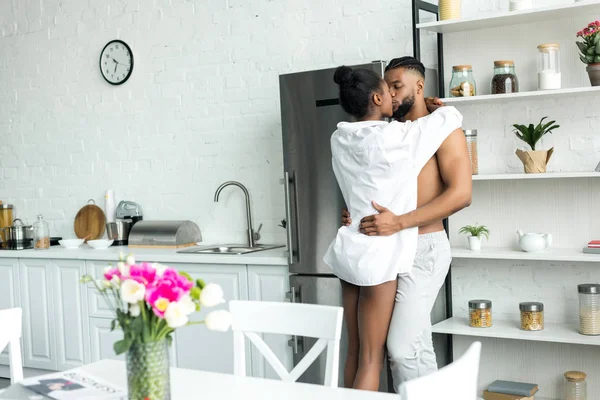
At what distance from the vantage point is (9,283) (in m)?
5.00

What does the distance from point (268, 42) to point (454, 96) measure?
1336 millimetres

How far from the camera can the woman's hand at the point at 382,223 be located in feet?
9.21

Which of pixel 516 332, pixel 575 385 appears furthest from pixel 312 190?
pixel 575 385

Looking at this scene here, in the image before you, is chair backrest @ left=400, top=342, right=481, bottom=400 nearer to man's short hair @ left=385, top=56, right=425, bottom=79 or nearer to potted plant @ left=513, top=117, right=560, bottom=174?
man's short hair @ left=385, top=56, right=425, bottom=79

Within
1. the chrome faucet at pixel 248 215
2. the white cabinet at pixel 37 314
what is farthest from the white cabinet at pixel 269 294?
the white cabinet at pixel 37 314

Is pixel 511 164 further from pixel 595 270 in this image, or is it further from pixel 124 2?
pixel 124 2

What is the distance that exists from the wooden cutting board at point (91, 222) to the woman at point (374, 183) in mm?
2806

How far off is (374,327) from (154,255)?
1.86 metres

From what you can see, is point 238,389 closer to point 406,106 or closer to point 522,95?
point 406,106

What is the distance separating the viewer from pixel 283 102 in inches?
154

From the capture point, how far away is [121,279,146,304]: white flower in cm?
157

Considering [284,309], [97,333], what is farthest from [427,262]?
[97,333]

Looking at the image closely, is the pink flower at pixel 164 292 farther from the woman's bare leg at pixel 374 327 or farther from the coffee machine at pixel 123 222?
the coffee machine at pixel 123 222

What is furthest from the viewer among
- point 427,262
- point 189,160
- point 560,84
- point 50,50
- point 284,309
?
point 50,50
